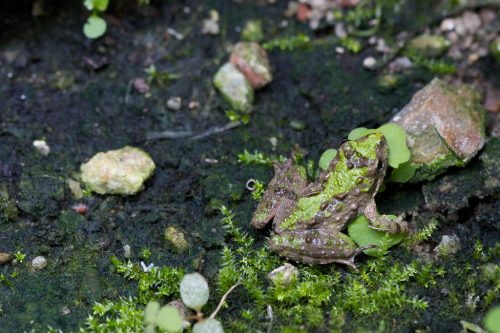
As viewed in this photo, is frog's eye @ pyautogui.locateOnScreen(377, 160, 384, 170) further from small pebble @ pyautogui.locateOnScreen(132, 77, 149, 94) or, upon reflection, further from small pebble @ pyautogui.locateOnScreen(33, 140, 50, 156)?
small pebble @ pyautogui.locateOnScreen(33, 140, 50, 156)

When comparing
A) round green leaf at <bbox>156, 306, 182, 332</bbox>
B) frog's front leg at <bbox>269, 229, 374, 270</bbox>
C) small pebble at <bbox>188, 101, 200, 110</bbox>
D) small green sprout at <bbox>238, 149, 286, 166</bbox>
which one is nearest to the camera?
round green leaf at <bbox>156, 306, 182, 332</bbox>

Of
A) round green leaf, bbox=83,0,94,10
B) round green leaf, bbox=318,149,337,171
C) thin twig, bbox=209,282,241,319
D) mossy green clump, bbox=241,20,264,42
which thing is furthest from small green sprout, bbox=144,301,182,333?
mossy green clump, bbox=241,20,264,42

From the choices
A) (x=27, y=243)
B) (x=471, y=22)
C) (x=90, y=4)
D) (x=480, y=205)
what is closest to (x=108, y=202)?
(x=27, y=243)

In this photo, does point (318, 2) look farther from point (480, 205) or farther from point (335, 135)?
point (480, 205)

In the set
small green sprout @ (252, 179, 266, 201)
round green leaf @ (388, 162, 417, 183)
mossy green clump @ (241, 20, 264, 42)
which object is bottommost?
small green sprout @ (252, 179, 266, 201)

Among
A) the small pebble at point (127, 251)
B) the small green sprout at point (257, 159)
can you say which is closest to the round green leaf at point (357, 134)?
the small green sprout at point (257, 159)
